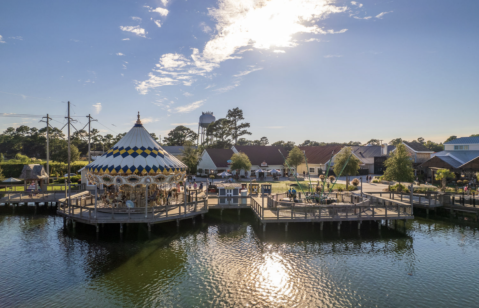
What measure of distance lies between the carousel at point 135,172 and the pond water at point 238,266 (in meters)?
2.26

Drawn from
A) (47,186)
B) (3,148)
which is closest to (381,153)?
(47,186)

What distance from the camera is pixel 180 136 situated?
97.3 meters

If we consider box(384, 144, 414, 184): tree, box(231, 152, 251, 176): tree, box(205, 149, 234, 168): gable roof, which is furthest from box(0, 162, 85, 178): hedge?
box(384, 144, 414, 184): tree

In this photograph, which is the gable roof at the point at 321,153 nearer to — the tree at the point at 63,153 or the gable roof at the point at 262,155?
the gable roof at the point at 262,155

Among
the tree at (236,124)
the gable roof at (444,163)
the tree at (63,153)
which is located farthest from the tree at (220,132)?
the gable roof at (444,163)

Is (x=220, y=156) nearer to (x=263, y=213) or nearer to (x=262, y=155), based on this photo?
(x=262, y=155)

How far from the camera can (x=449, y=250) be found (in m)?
16.9

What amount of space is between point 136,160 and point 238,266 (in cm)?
1093

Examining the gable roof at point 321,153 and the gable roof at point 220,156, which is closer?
the gable roof at point 220,156

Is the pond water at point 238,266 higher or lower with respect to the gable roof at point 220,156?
lower

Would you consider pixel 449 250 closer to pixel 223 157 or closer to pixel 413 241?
pixel 413 241

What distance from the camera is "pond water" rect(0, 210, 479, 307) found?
11523 mm

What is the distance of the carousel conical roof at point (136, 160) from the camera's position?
19938mm

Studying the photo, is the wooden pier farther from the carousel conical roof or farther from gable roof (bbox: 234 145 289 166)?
gable roof (bbox: 234 145 289 166)
